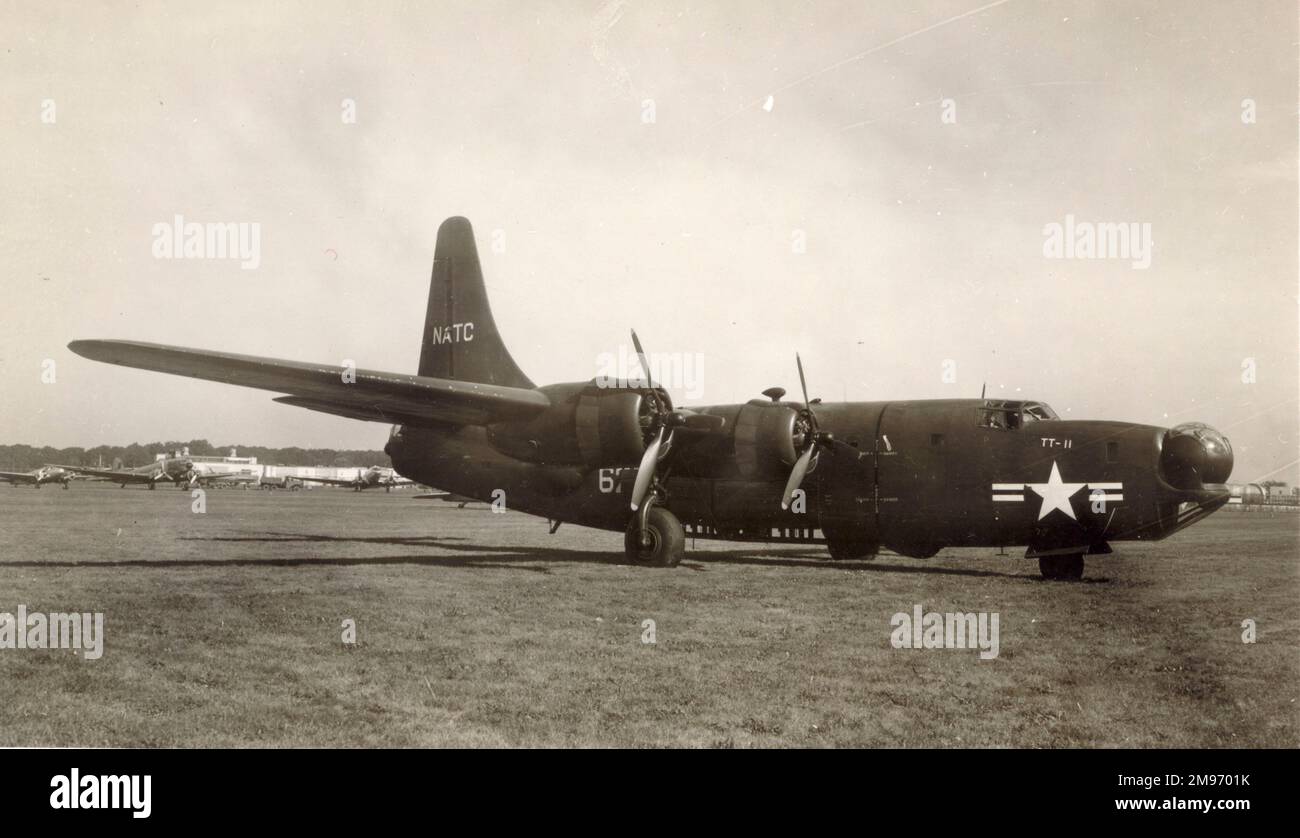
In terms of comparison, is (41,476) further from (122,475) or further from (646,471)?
(646,471)

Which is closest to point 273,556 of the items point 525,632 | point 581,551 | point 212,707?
point 581,551

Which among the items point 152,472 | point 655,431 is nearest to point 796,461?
point 655,431

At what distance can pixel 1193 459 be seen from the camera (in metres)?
13.4

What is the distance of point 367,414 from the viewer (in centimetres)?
1702

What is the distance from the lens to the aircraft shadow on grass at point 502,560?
15531 mm

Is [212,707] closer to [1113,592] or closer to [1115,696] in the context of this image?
[1115,696]

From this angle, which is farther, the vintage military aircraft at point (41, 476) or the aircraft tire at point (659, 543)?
the vintage military aircraft at point (41, 476)

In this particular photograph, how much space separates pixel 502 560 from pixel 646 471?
435 centimetres

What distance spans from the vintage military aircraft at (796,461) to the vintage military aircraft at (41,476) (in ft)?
237

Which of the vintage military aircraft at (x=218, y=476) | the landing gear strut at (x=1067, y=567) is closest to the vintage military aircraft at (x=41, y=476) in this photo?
the vintage military aircraft at (x=218, y=476)

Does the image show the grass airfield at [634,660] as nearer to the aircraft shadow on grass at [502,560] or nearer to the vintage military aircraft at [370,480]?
the aircraft shadow on grass at [502,560]

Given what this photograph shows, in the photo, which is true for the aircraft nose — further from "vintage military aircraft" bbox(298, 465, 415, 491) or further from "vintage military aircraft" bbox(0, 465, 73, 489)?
"vintage military aircraft" bbox(0, 465, 73, 489)
